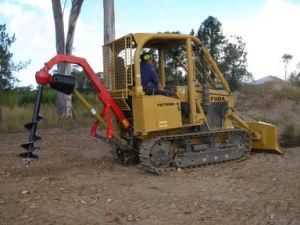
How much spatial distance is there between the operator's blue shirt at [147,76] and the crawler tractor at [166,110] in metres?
0.35

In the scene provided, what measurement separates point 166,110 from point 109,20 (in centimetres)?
776

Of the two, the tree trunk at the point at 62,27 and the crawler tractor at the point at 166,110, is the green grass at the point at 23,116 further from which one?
the crawler tractor at the point at 166,110

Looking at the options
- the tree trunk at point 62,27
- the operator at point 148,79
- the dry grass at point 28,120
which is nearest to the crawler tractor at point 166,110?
the operator at point 148,79

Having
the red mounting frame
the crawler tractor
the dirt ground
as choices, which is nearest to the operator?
the crawler tractor

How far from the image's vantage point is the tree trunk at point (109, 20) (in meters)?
15.9

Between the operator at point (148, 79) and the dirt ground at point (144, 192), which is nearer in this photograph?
the dirt ground at point (144, 192)

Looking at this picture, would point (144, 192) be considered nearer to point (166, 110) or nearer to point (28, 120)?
point (166, 110)

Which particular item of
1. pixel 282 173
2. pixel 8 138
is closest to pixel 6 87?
pixel 8 138

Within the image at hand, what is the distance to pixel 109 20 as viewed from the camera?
52.6 ft

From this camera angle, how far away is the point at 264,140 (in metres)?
11.0

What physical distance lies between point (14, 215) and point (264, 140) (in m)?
6.70

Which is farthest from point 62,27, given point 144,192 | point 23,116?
point 144,192

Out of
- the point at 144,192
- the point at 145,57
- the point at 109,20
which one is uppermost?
the point at 109,20

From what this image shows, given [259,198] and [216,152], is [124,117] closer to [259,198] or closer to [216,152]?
[216,152]
